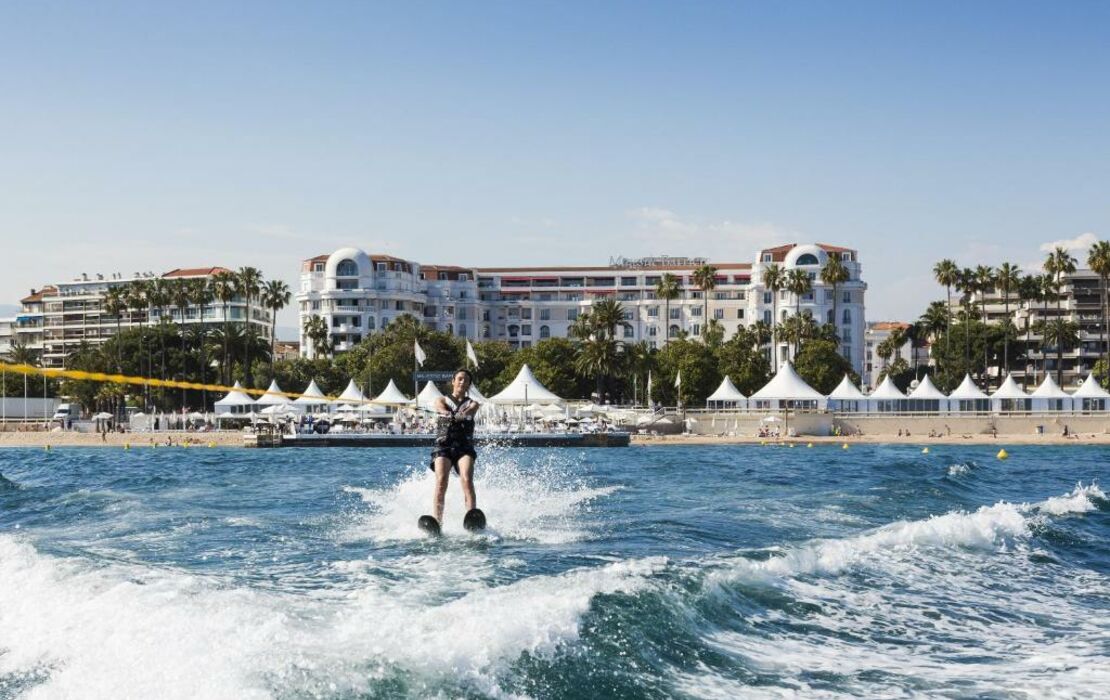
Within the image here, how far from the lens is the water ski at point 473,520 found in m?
15.3

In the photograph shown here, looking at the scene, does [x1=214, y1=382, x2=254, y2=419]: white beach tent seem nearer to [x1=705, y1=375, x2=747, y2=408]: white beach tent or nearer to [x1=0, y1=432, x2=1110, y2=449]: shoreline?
[x1=0, y1=432, x2=1110, y2=449]: shoreline

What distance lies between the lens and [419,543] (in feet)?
49.1

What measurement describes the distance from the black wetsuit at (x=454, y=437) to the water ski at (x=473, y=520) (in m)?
0.60

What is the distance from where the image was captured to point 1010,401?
82.8 m

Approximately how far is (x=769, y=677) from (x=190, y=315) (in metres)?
162

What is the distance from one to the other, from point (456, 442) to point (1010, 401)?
7494 centimetres

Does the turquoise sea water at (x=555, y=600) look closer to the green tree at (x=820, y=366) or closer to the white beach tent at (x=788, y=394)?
the white beach tent at (x=788, y=394)

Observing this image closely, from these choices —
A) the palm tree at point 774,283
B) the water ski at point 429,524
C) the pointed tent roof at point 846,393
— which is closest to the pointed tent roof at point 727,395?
the pointed tent roof at point 846,393

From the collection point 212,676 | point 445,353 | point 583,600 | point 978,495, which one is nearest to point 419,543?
point 583,600

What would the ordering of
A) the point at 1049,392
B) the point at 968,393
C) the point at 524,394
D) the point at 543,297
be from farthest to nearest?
the point at 543,297
the point at 968,393
the point at 1049,392
the point at 524,394

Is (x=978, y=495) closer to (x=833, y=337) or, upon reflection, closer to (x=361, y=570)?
(x=361, y=570)

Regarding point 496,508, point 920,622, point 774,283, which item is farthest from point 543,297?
point 920,622

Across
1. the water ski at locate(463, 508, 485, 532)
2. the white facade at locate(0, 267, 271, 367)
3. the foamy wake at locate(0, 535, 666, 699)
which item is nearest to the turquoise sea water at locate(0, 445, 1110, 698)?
the foamy wake at locate(0, 535, 666, 699)

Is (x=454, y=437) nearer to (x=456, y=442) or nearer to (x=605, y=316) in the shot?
(x=456, y=442)
